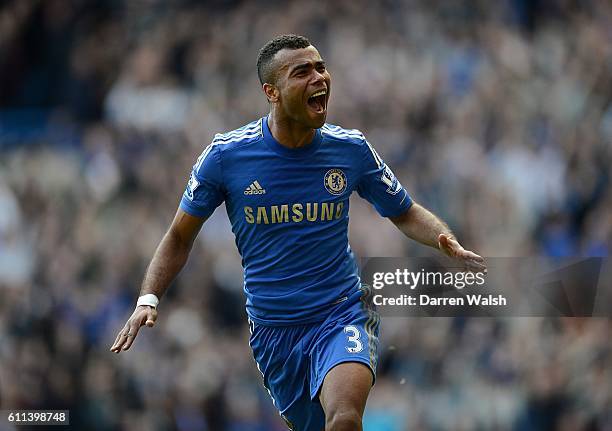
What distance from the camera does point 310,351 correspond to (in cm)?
601

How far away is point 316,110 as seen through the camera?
19.6ft

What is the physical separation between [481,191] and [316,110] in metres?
5.28

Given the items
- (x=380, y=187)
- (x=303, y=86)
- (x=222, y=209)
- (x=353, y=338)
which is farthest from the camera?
(x=222, y=209)

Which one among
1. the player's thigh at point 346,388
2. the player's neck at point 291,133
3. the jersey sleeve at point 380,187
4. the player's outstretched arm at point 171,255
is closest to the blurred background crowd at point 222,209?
the jersey sleeve at point 380,187

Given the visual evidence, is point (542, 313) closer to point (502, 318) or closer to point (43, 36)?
point (502, 318)

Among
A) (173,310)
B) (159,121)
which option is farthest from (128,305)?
(159,121)

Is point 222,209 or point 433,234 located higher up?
point 222,209

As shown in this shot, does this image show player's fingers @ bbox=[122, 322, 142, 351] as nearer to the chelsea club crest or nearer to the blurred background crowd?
the chelsea club crest

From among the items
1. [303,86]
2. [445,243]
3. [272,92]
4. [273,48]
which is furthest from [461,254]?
[273,48]

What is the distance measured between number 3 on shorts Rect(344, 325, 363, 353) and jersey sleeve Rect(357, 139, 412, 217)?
883mm

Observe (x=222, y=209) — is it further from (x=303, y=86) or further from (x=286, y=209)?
(x=303, y=86)

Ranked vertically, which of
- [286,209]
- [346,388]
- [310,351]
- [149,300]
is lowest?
[346,388]

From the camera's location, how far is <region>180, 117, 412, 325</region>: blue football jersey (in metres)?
6.07

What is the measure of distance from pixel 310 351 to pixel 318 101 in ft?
4.77
